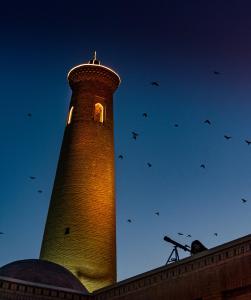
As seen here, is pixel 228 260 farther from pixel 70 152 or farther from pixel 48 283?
pixel 70 152

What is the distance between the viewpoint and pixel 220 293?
1045 cm

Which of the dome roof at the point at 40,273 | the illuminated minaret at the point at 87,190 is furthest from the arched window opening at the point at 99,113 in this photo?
the dome roof at the point at 40,273

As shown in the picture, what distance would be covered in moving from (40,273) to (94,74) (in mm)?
8790

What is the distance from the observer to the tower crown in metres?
19.5

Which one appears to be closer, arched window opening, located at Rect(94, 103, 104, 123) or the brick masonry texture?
the brick masonry texture

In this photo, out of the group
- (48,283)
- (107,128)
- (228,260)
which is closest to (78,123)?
(107,128)

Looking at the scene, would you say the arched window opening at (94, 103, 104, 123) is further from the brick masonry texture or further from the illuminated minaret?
the brick masonry texture

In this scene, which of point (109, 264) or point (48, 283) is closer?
point (48, 283)

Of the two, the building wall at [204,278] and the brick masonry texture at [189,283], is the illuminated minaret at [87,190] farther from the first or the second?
the building wall at [204,278]

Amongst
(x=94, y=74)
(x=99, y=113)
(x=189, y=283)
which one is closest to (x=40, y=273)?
(x=189, y=283)

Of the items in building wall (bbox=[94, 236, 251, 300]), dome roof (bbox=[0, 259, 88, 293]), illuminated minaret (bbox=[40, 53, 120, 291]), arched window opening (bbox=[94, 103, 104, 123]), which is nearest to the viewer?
building wall (bbox=[94, 236, 251, 300])

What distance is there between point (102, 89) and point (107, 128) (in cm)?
168

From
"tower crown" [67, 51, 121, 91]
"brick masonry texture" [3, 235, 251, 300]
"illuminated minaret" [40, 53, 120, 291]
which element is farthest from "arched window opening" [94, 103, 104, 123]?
"brick masonry texture" [3, 235, 251, 300]

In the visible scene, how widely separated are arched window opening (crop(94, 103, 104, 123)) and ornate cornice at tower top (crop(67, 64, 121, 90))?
1091mm
